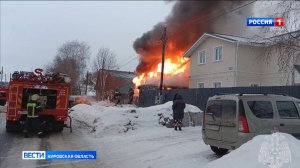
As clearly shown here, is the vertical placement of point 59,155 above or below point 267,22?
below

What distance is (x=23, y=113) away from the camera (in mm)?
15633

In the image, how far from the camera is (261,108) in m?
9.29

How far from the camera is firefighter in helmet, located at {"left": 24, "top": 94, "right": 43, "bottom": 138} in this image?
1492 cm

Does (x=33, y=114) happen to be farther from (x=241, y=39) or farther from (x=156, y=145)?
(x=241, y=39)

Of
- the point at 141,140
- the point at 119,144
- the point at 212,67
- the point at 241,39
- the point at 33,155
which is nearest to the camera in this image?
the point at 33,155

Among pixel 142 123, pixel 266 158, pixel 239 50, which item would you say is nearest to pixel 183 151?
pixel 266 158

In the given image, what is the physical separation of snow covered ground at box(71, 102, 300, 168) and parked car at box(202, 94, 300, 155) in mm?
680

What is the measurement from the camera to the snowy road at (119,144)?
32.3ft

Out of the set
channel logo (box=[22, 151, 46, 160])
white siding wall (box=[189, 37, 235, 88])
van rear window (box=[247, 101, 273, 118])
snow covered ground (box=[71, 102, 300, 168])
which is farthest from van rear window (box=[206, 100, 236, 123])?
white siding wall (box=[189, 37, 235, 88])

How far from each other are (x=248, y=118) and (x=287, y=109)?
1.28 meters

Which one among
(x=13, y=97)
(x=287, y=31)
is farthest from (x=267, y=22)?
(x=13, y=97)

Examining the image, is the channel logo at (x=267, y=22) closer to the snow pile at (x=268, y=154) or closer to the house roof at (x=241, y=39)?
the house roof at (x=241, y=39)

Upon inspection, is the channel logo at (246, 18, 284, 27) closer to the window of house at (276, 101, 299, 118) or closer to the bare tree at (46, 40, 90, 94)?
the window of house at (276, 101, 299, 118)

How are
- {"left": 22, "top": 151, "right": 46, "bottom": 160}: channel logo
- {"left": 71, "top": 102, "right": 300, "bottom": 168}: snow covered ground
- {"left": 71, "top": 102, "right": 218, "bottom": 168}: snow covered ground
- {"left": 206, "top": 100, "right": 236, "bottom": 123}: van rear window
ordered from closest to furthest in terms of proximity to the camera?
{"left": 71, "top": 102, "right": 300, "bottom": 168}: snow covered ground → {"left": 206, "top": 100, "right": 236, "bottom": 123}: van rear window → {"left": 71, "top": 102, "right": 218, "bottom": 168}: snow covered ground → {"left": 22, "top": 151, "right": 46, "bottom": 160}: channel logo
